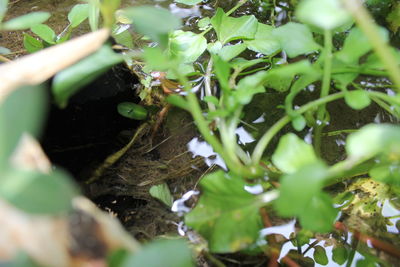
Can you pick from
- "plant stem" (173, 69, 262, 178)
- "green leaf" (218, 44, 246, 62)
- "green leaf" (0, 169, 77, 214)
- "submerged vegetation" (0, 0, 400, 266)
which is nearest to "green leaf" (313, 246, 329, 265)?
"submerged vegetation" (0, 0, 400, 266)

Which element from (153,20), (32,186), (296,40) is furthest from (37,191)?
(296,40)

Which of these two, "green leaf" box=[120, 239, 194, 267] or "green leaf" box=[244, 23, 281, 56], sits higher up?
"green leaf" box=[120, 239, 194, 267]

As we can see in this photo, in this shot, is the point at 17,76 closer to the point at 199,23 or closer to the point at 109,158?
the point at 109,158

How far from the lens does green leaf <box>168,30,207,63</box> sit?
47.3 inches

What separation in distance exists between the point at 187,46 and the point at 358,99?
0.57 metres

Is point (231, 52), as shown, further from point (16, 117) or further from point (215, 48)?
point (16, 117)

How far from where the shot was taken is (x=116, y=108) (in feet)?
3.73

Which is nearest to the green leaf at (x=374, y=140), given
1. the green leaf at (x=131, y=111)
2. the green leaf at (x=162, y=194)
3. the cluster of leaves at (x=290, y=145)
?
the cluster of leaves at (x=290, y=145)

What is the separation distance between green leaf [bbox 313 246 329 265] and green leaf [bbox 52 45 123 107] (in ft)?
2.05

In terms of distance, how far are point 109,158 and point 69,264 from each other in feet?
2.04

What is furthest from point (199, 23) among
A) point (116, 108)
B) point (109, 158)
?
point (109, 158)

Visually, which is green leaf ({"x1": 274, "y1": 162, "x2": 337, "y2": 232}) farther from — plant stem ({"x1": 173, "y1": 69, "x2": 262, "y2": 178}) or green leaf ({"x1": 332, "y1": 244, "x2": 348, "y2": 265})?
green leaf ({"x1": 332, "y1": 244, "x2": 348, "y2": 265})

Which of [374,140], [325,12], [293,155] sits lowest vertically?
[293,155]

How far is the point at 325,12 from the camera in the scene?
21.9 inches
